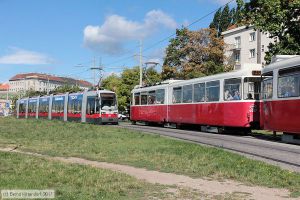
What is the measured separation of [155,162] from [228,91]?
12.6m

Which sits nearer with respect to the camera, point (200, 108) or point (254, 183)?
point (254, 183)

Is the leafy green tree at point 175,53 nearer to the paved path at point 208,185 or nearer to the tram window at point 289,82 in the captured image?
the tram window at point 289,82

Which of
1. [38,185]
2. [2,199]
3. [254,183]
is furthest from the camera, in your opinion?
[254,183]

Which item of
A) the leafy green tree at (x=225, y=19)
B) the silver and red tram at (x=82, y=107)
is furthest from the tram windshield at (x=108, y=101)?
the leafy green tree at (x=225, y=19)

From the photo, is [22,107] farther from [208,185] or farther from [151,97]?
[208,185]

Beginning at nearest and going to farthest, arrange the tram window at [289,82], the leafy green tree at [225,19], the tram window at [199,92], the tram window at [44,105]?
the tram window at [289,82] < the tram window at [199,92] < the tram window at [44,105] < the leafy green tree at [225,19]

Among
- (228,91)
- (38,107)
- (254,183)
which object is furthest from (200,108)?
(38,107)

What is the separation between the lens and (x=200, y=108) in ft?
91.1

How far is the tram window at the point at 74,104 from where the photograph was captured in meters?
45.5

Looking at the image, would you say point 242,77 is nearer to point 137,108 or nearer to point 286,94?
point 286,94

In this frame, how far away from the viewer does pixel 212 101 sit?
26.3m

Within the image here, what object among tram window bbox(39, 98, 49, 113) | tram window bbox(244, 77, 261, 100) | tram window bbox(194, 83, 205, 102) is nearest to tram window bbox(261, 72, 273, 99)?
tram window bbox(244, 77, 261, 100)

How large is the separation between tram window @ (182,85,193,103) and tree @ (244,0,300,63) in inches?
189

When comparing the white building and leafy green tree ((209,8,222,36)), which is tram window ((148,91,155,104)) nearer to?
the white building
